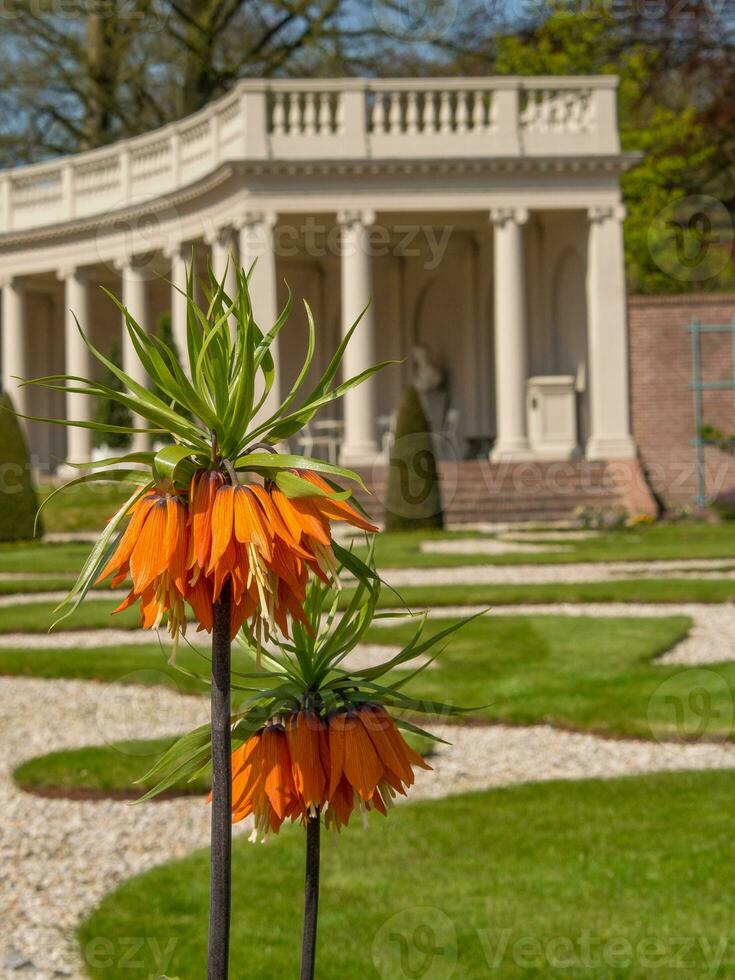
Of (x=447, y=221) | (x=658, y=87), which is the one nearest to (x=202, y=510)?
(x=447, y=221)

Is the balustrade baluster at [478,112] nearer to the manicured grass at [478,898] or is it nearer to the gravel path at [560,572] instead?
the gravel path at [560,572]

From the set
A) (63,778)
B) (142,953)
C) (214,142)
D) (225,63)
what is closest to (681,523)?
(214,142)

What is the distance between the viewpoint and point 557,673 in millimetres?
9812

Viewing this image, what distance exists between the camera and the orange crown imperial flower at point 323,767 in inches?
63.9

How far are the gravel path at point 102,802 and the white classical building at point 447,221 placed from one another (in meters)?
16.3

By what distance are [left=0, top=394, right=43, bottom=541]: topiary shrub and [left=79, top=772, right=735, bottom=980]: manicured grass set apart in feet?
53.2

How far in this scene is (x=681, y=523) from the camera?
23.6 meters

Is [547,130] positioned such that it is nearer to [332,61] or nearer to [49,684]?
[332,61]

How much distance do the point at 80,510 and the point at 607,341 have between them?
35.3 feet

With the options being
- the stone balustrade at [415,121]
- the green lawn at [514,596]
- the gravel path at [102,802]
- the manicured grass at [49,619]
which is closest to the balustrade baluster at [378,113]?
the stone balustrade at [415,121]

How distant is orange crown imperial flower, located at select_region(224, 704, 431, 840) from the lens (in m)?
1.62

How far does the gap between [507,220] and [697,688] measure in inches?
741

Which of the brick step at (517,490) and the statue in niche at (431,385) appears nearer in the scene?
the brick step at (517,490)

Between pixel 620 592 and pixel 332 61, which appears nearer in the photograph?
pixel 620 592
